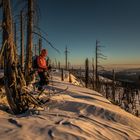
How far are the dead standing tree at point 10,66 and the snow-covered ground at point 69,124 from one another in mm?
542

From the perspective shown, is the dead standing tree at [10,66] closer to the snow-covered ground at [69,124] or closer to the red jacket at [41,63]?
the snow-covered ground at [69,124]

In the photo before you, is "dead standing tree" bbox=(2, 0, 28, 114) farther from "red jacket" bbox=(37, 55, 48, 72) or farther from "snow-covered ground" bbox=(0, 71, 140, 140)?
"red jacket" bbox=(37, 55, 48, 72)

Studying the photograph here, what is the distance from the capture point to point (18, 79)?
959 cm

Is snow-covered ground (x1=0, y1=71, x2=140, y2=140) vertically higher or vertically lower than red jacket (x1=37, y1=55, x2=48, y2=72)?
lower

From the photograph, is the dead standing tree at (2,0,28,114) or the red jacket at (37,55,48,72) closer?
the dead standing tree at (2,0,28,114)

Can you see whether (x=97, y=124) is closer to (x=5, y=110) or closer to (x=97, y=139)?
(x=97, y=139)

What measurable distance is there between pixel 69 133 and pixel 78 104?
3.47m

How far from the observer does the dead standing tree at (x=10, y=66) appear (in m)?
9.40

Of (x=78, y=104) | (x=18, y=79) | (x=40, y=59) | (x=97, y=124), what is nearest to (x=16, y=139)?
(x=97, y=124)

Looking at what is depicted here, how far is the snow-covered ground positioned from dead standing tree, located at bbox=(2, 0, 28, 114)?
542 mm

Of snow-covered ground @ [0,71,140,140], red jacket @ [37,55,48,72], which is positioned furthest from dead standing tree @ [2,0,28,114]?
red jacket @ [37,55,48,72]

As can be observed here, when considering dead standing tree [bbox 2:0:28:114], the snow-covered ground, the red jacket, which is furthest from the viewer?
the red jacket

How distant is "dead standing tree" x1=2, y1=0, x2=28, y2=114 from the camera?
9.40 metres

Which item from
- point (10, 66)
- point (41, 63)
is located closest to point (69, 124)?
point (10, 66)
